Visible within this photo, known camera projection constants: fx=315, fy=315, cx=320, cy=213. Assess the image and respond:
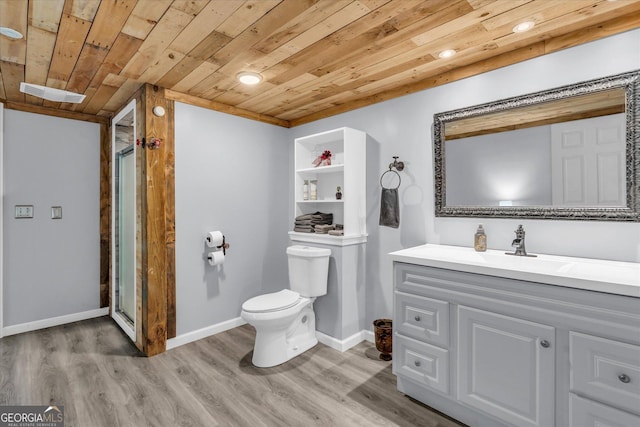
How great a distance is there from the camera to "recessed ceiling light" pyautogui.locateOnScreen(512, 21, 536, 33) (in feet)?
5.52

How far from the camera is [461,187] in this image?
89.5 inches

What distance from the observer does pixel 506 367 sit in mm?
1580

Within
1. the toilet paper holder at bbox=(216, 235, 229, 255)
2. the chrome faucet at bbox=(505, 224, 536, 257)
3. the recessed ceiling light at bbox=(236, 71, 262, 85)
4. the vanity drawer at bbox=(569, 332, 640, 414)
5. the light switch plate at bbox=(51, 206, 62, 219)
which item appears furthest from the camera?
the light switch plate at bbox=(51, 206, 62, 219)

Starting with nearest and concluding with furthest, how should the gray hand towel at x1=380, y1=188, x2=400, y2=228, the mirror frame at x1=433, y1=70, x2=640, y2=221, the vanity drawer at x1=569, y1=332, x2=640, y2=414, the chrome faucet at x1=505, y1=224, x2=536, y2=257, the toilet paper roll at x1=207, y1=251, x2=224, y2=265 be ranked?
the vanity drawer at x1=569, y1=332, x2=640, y2=414 < the mirror frame at x1=433, y1=70, x2=640, y2=221 < the chrome faucet at x1=505, y1=224, x2=536, y2=257 < the gray hand towel at x1=380, y1=188, x2=400, y2=228 < the toilet paper roll at x1=207, y1=251, x2=224, y2=265

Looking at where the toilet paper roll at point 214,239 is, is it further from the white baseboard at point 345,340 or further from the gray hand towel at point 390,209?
the gray hand towel at point 390,209

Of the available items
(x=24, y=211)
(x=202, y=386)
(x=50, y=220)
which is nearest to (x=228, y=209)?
(x=202, y=386)

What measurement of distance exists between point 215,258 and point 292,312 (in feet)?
3.01

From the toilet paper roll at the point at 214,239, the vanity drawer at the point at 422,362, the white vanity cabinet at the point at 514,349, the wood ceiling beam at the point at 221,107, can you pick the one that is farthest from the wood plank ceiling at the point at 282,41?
the vanity drawer at the point at 422,362

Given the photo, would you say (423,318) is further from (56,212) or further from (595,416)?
(56,212)

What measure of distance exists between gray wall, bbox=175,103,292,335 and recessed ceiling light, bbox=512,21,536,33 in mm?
2390

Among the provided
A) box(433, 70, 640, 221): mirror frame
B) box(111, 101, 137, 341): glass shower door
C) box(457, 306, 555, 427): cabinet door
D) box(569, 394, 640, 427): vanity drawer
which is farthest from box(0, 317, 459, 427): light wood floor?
box(433, 70, 640, 221): mirror frame

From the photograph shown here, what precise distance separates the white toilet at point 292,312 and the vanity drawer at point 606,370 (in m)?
1.71

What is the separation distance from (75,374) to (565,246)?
11.2 feet

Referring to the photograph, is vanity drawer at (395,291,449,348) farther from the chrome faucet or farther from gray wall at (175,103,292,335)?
gray wall at (175,103,292,335)
